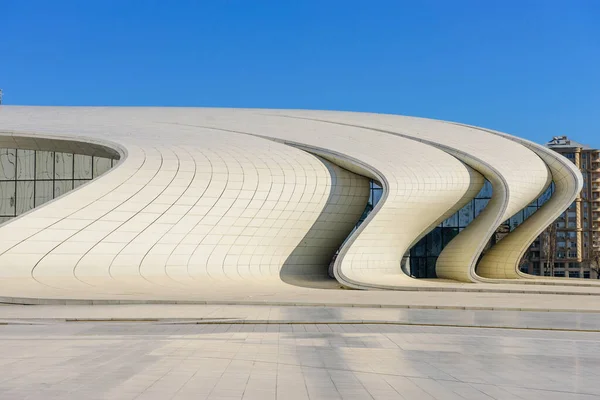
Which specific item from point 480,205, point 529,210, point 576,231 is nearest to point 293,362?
point 480,205

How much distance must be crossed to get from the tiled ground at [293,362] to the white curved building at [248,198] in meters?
9.68

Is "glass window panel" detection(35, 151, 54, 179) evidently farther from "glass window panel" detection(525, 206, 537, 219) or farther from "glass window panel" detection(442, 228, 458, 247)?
"glass window panel" detection(525, 206, 537, 219)

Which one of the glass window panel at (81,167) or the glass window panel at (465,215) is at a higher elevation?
the glass window panel at (81,167)

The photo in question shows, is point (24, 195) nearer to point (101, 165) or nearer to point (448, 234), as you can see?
point (101, 165)

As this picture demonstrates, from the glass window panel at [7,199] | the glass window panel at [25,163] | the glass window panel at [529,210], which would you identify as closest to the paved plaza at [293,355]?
the glass window panel at [7,199]

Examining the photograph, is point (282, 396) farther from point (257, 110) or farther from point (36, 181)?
Result: point (257, 110)

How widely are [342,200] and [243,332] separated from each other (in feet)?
56.4

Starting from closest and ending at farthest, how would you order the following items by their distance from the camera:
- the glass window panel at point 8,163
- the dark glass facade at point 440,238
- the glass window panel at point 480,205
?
the glass window panel at point 8,163, the glass window panel at point 480,205, the dark glass facade at point 440,238

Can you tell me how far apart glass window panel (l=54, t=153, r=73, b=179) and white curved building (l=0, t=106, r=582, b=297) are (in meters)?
0.04

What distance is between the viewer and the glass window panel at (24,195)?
27.7m

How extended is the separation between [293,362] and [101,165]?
2109 cm

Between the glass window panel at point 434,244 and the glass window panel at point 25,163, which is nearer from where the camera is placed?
the glass window panel at point 25,163

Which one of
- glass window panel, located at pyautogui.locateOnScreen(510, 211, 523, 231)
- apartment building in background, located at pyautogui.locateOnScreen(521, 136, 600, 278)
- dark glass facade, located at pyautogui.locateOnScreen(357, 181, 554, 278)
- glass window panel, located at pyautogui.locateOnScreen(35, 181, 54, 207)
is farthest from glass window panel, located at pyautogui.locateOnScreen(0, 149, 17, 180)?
apartment building in background, located at pyautogui.locateOnScreen(521, 136, 600, 278)

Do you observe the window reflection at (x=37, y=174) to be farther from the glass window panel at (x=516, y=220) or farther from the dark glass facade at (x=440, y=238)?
the glass window panel at (x=516, y=220)
